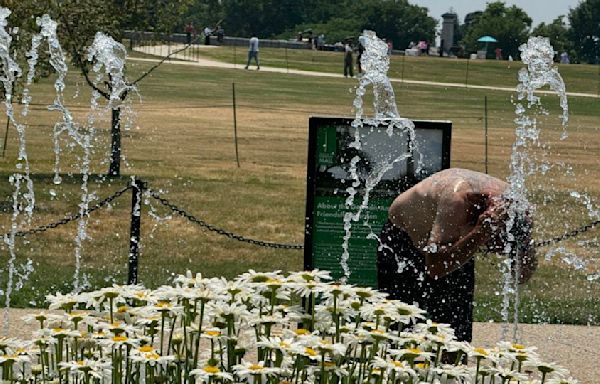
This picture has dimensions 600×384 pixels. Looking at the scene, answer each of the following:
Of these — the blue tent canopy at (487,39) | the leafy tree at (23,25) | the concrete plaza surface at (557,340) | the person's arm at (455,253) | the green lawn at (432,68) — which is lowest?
the concrete plaza surface at (557,340)

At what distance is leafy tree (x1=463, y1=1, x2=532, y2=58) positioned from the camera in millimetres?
95688

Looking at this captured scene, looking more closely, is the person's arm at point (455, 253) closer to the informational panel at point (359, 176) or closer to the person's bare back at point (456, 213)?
the person's bare back at point (456, 213)

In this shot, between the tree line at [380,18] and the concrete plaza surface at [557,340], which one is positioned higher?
the tree line at [380,18]

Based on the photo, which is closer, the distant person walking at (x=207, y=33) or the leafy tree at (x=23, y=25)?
the leafy tree at (x=23, y=25)

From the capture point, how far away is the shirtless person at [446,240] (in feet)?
24.2

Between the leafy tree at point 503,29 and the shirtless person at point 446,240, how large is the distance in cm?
8458

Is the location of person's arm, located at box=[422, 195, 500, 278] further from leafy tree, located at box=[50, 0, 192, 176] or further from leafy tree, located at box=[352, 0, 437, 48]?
leafy tree, located at box=[352, 0, 437, 48]

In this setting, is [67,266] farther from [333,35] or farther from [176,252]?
[333,35]

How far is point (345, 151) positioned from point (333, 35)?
84901 mm

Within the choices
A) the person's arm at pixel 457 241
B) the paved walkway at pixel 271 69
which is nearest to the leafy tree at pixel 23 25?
the person's arm at pixel 457 241

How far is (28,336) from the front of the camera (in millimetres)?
8469

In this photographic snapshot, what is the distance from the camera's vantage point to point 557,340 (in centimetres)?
940

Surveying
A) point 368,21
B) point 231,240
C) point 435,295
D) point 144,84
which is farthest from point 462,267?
point 368,21

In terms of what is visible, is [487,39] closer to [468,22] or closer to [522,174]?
[468,22]
